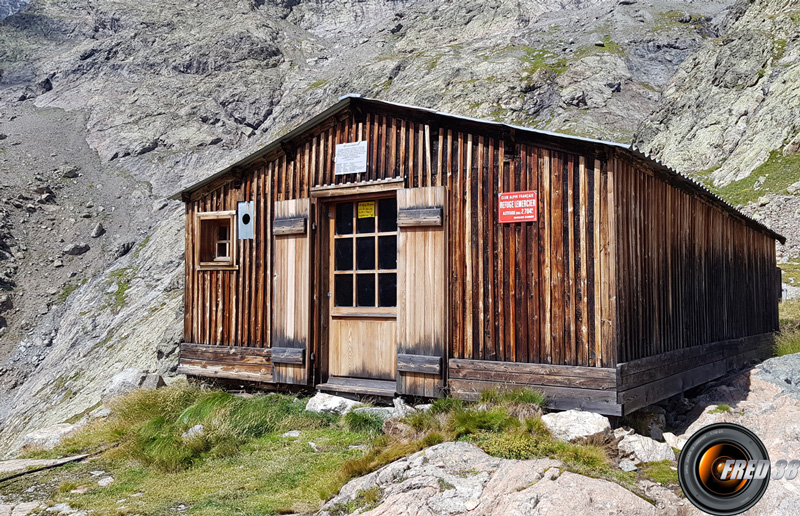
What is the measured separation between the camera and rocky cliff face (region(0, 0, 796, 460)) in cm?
2519

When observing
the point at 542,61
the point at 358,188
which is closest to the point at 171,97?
the point at 542,61

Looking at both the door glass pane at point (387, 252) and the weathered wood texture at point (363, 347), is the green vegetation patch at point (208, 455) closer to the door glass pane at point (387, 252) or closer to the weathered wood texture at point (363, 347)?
the weathered wood texture at point (363, 347)

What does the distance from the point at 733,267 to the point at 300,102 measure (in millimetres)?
40157

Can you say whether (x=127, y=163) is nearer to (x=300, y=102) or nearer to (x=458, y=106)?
(x=300, y=102)

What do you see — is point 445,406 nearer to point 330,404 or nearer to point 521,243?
point 330,404

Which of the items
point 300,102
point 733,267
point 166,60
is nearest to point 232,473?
point 733,267

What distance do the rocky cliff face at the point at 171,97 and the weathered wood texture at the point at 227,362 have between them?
29.0 feet

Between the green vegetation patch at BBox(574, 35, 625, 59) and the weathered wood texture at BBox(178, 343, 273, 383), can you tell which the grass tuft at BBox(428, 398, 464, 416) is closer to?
the weathered wood texture at BBox(178, 343, 273, 383)

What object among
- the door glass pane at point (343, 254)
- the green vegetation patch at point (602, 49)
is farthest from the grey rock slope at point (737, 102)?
the door glass pane at point (343, 254)

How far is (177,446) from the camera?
7.00m

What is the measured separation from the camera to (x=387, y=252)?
8.57 metres

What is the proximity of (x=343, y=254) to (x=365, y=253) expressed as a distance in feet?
1.27

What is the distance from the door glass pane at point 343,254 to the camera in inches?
350

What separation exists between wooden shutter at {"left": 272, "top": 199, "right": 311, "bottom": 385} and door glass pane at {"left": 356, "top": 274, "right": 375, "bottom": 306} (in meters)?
0.71
